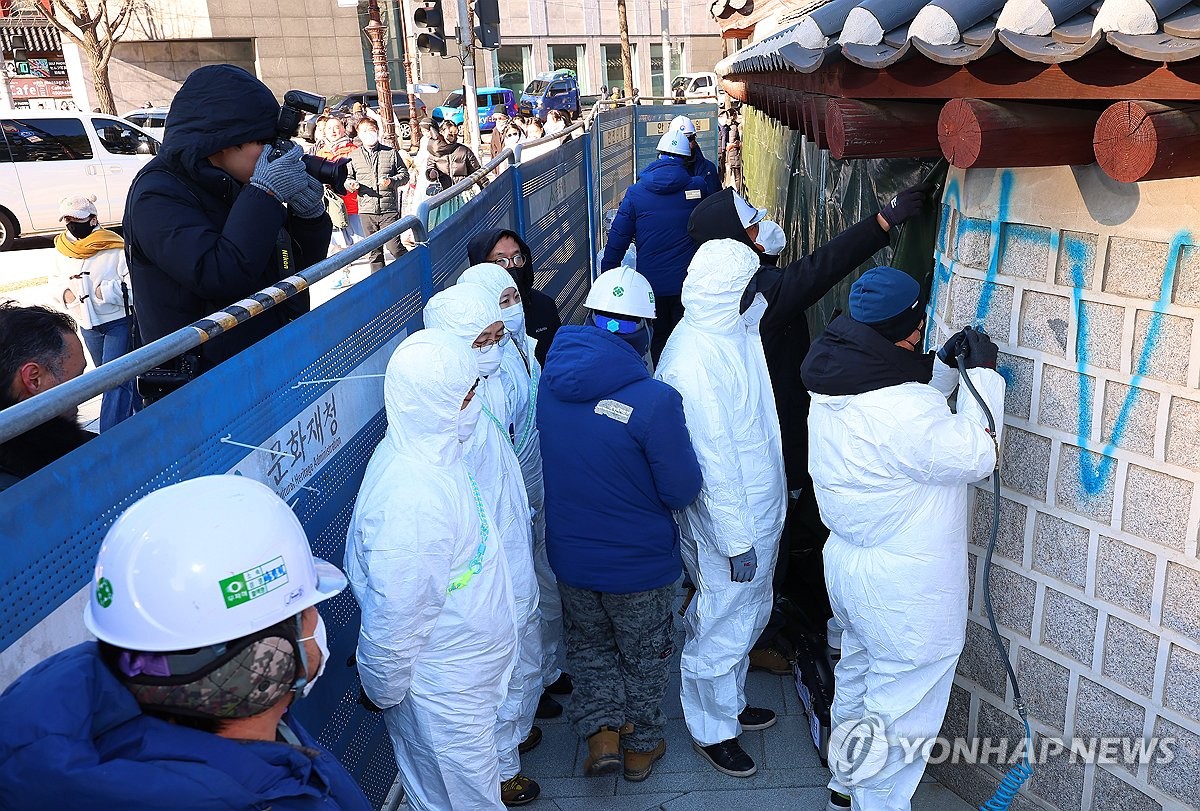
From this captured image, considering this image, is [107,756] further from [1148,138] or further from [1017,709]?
[1017,709]

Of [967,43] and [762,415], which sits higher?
[967,43]

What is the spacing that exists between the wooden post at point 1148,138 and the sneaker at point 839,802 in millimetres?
2426

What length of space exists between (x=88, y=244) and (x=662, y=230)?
13.1 feet

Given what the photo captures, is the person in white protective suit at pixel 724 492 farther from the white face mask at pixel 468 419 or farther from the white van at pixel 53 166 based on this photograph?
the white van at pixel 53 166

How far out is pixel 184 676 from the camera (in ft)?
4.93

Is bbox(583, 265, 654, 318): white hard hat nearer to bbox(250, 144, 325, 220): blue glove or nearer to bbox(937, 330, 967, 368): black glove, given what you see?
bbox(250, 144, 325, 220): blue glove

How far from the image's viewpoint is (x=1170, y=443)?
9.11 ft

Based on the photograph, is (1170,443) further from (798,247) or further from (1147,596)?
(798,247)

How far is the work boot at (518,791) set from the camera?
3.79 m

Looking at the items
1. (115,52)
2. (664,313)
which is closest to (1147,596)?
(664,313)

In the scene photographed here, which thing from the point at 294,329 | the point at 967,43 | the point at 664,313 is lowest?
the point at 664,313

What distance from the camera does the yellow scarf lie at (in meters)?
6.60

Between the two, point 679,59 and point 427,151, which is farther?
point 679,59

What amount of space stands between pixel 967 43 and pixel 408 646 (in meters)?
2.15
